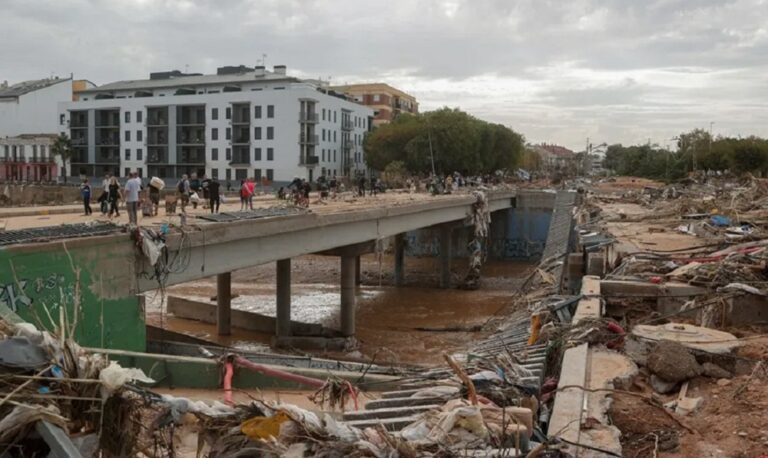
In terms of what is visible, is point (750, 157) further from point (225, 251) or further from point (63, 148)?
point (63, 148)

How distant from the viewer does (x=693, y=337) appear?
9367 millimetres

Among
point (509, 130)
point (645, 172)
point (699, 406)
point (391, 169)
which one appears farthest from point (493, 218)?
point (645, 172)

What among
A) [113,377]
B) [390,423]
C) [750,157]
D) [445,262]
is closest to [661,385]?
[390,423]

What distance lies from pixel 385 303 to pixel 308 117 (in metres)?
43.3

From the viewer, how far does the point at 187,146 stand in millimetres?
81062

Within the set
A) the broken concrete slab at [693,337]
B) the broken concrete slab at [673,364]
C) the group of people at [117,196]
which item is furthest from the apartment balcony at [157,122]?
the broken concrete slab at [673,364]

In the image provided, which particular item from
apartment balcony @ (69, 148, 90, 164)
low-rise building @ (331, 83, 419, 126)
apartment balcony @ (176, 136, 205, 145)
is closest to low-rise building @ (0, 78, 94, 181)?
apartment balcony @ (69, 148, 90, 164)

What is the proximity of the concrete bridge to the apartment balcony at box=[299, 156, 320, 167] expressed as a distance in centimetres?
4015

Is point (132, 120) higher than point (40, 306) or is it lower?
higher

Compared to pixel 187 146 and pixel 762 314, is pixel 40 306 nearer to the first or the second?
pixel 762 314

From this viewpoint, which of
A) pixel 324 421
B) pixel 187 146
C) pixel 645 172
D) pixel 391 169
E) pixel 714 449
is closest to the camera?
pixel 324 421

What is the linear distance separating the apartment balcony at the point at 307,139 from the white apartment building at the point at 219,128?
0.51ft

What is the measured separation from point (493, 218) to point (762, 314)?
47.6 meters

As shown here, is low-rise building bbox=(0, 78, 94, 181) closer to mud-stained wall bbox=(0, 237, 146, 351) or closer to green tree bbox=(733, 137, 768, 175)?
green tree bbox=(733, 137, 768, 175)
